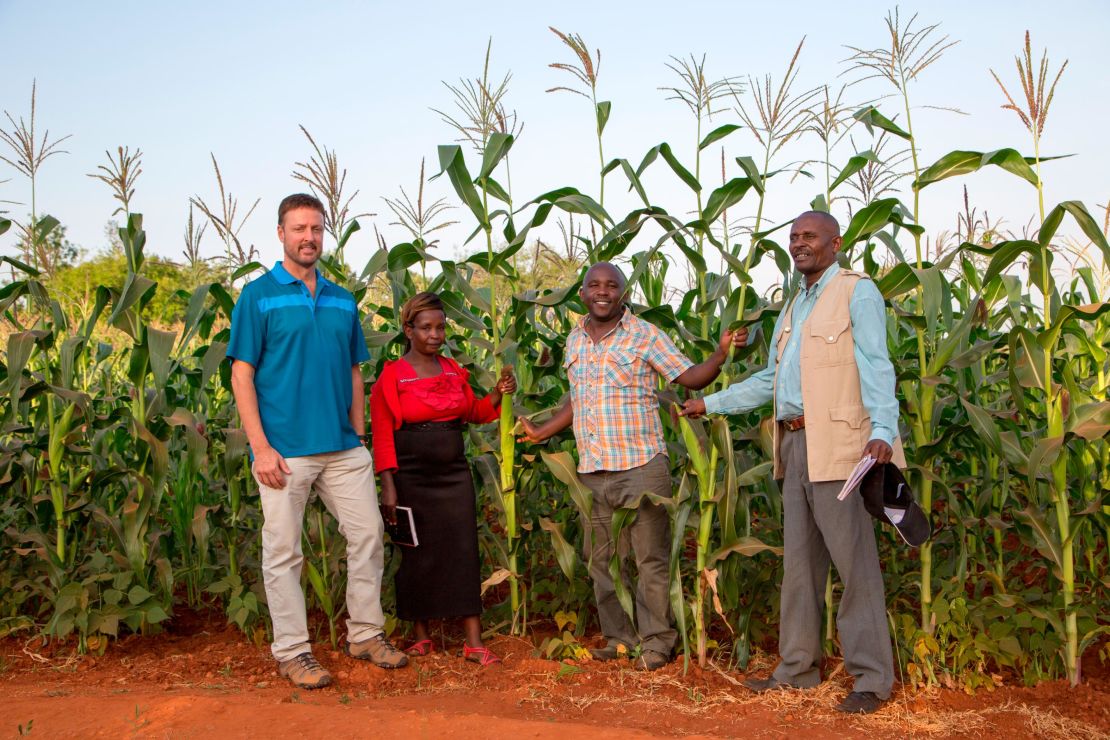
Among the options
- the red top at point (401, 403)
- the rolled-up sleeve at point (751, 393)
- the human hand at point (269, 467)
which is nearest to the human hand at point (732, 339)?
the rolled-up sleeve at point (751, 393)

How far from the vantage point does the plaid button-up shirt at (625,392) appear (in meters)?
4.31

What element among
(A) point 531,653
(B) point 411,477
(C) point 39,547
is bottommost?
(A) point 531,653

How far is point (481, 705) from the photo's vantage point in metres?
3.99

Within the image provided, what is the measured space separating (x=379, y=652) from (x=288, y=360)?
4.84 ft

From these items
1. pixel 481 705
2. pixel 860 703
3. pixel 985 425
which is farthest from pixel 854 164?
pixel 481 705

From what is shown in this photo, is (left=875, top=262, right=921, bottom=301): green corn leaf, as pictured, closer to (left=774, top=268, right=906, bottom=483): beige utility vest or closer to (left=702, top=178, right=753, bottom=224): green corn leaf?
(left=774, top=268, right=906, bottom=483): beige utility vest

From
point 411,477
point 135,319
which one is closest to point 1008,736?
point 411,477

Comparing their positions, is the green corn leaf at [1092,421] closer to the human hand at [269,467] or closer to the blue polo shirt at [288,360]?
the blue polo shirt at [288,360]

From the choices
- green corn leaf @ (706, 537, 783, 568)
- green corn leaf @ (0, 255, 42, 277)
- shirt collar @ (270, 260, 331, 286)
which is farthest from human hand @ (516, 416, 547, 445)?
green corn leaf @ (0, 255, 42, 277)

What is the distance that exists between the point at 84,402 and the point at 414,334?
179cm

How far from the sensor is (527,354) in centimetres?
531

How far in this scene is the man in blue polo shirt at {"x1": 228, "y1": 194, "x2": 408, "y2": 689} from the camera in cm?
417

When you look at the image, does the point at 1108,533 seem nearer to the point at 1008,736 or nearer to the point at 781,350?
the point at 1008,736

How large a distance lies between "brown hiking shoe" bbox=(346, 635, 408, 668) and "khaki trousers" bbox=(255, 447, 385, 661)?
0.03m
